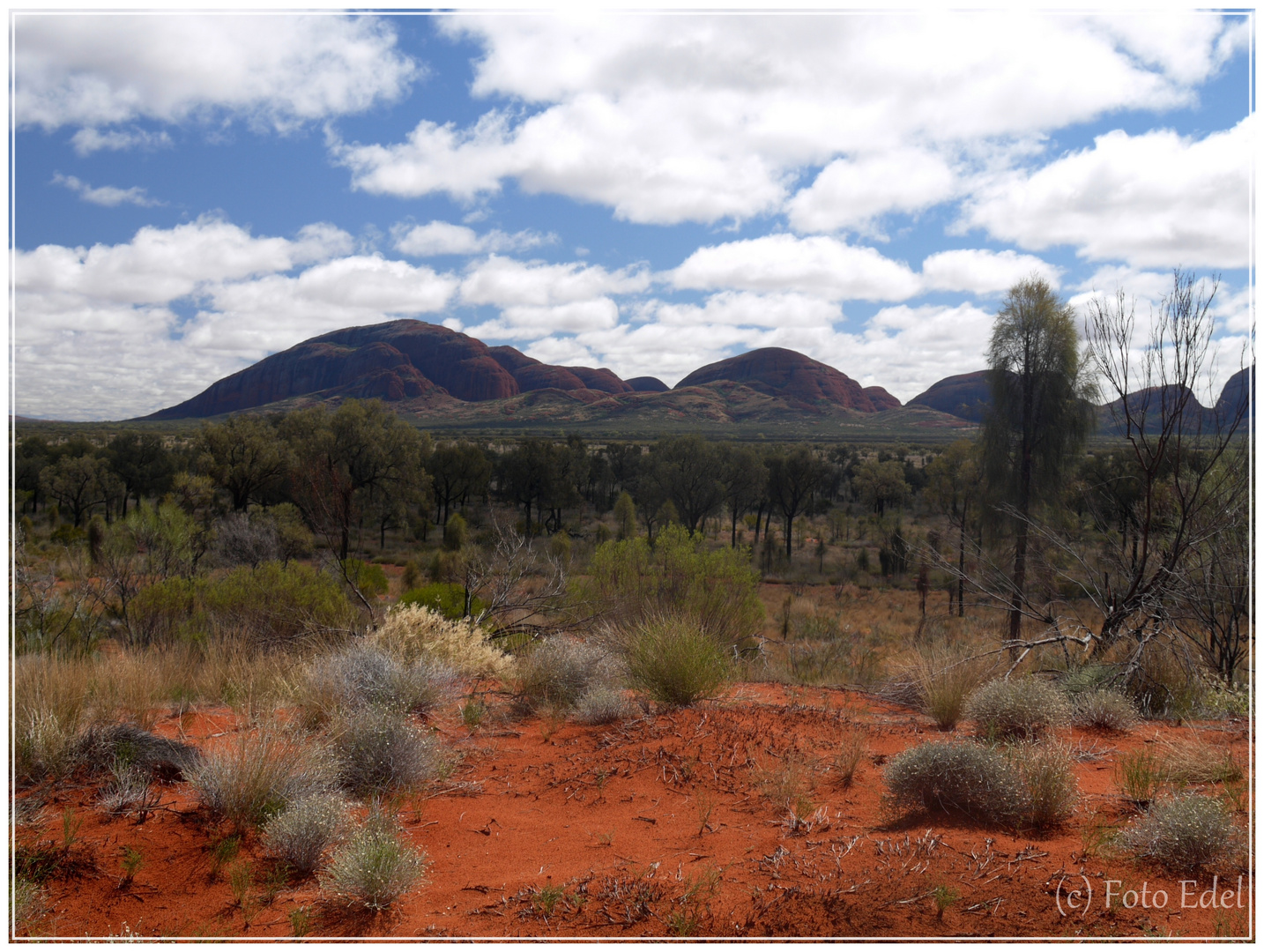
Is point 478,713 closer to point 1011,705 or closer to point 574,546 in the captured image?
point 1011,705

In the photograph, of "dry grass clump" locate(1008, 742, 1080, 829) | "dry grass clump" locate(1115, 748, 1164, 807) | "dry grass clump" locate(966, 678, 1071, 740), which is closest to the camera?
"dry grass clump" locate(1008, 742, 1080, 829)

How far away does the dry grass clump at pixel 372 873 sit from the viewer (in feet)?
10.2

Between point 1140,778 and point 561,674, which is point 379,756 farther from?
point 1140,778

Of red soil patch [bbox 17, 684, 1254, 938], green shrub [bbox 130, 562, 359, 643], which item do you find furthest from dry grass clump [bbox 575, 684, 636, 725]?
green shrub [bbox 130, 562, 359, 643]

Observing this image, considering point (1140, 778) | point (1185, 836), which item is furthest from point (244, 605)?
point (1185, 836)

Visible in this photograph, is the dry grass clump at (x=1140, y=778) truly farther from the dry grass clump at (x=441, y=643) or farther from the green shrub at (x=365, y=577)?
the green shrub at (x=365, y=577)

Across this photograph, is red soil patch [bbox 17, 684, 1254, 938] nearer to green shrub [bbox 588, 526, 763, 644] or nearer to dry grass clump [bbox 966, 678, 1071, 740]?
dry grass clump [bbox 966, 678, 1071, 740]

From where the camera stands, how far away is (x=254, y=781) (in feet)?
13.1

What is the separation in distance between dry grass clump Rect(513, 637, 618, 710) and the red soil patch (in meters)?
1.62

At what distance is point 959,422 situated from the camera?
12588cm

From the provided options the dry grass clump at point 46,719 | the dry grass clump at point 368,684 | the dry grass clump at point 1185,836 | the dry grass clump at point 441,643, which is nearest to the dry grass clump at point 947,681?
the dry grass clump at point 1185,836

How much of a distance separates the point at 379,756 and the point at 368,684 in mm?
1372

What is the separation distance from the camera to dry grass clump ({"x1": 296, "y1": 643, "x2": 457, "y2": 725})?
576cm

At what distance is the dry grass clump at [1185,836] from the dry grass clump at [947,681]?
2955mm
